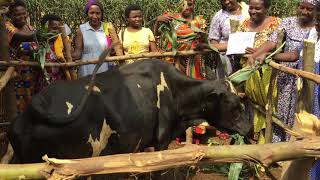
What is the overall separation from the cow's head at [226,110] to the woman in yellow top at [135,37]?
1.48 metres

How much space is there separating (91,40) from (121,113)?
1.80 metres

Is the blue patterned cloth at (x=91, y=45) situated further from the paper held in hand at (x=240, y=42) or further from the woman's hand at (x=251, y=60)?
the woman's hand at (x=251, y=60)

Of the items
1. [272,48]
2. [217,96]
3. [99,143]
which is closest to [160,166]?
[99,143]

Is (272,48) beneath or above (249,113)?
above

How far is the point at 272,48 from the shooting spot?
14.6ft

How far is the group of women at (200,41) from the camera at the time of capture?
432cm

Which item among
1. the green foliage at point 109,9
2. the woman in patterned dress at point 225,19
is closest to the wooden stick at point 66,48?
the woman in patterned dress at point 225,19

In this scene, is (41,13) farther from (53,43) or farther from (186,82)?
(186,82)

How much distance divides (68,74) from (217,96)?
1714mm

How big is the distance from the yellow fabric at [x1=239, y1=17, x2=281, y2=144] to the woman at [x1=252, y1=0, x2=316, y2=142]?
0.11 meters

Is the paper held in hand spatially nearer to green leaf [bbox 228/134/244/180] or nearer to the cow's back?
the cow's back

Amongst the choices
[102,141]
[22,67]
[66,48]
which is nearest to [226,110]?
[102,141]

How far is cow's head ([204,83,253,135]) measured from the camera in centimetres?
438

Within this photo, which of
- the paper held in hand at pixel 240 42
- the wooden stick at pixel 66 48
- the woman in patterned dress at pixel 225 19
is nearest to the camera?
the paper held in hand at pixel 240 42
